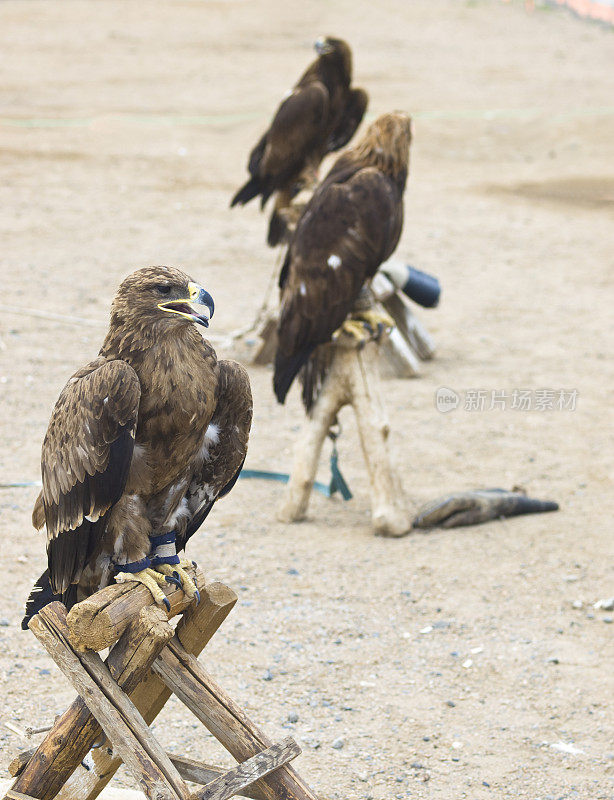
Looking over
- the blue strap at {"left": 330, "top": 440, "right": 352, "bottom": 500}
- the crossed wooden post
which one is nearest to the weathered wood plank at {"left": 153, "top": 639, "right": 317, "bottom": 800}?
the crossed wooden post

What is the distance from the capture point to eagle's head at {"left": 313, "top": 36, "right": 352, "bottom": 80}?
7699 mm

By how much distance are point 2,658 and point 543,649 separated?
88.1 inches

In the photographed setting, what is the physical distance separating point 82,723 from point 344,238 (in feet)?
10.7

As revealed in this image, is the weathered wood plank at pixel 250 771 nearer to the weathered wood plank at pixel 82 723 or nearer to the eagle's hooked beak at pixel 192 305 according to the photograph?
Answer: the weathered wood plank at pixel 82 723

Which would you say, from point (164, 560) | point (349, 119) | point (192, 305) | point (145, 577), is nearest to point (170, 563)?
point (164, 560)

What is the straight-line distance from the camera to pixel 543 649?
14.5 feet

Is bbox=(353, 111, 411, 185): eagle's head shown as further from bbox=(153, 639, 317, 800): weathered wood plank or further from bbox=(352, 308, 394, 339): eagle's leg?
bbox=(153, 639, 317, 800): weathered wood plank

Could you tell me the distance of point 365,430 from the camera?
5.40 meters

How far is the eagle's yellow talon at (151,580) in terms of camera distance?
262 centimetres

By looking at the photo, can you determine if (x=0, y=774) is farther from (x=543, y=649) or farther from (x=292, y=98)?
(x=292, y=98)

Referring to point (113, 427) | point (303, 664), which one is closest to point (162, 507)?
point (113, 427)

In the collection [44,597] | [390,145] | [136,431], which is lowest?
[44,597]

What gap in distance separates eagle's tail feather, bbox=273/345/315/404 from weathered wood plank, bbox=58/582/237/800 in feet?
9.13

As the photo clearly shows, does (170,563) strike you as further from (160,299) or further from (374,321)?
(374,321)
